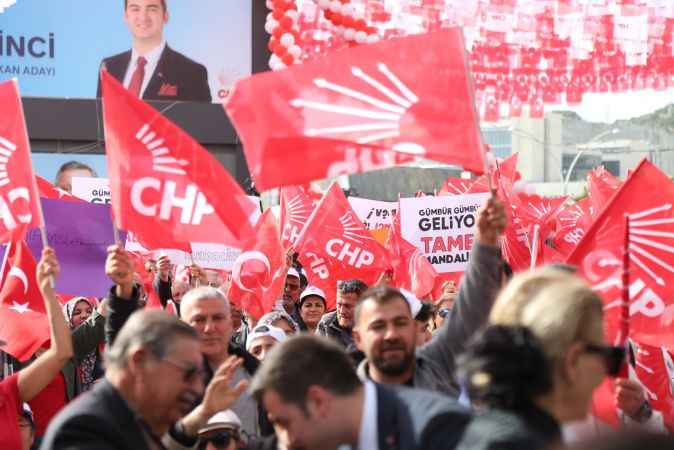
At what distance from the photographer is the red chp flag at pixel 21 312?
24.5 feet

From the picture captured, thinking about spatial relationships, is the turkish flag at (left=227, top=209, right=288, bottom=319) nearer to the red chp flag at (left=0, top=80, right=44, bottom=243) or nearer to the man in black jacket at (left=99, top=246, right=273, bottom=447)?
the red chp flag at (left=0, top=80, right=44, bottom=243)

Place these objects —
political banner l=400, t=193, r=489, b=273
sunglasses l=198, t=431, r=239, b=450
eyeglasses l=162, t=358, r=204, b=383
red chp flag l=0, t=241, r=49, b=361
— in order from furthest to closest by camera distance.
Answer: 1. political banner l=400, t=193, r=489, b=273
2. red chp flag l=0, t=241, r=49, b=361
3. sunglasses l=198, t=431, r=239, b=450
4. eyeglasses l=162, t=358, r=204, b=383

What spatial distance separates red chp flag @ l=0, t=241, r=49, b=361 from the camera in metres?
7.46

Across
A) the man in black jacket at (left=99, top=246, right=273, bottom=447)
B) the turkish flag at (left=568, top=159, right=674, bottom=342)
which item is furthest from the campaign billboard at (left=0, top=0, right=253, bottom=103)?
the man in black jacket at (left=99, top=246, right=273, bottom=447)

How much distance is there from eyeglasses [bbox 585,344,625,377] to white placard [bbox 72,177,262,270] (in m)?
6.44

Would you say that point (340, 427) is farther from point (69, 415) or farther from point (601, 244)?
point (601, 244)

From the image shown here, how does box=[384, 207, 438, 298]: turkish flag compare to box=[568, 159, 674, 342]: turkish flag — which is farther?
box=[384, 207, 438, 298]: turkish flag

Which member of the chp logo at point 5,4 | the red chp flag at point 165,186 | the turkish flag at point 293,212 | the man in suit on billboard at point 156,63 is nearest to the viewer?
the red chp flag at point 165,186

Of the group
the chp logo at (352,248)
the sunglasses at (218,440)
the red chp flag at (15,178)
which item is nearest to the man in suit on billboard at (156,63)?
the chp logo at (352,248)

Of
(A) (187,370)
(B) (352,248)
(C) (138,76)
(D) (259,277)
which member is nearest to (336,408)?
(A) (187,370)

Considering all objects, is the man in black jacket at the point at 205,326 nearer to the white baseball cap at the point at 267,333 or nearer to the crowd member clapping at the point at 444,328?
the crowd member clapping at the point at 444,328

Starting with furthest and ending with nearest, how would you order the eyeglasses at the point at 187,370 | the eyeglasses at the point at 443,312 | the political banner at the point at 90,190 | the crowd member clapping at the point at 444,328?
the political banner at the point at 90,190 → the eyeglasses at the point at 443,312 → the crowd member clapping at the point at 444,328 → the eyeglasses at the point at 187,370

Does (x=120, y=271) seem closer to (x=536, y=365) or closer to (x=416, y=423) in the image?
(x=416, y=423)

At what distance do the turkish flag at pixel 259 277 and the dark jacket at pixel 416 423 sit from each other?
5670 mm
